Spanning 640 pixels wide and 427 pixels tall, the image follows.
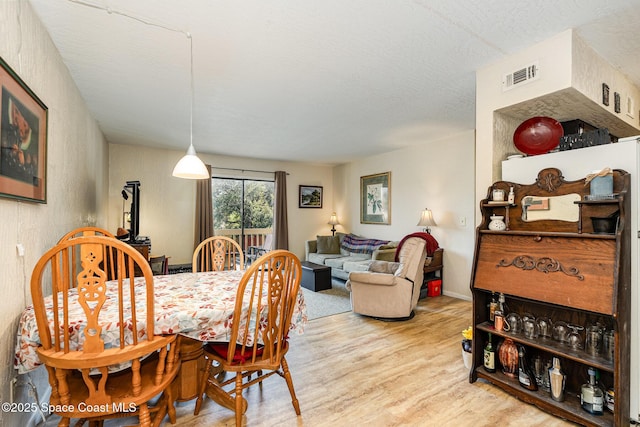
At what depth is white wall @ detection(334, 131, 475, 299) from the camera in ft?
14.5

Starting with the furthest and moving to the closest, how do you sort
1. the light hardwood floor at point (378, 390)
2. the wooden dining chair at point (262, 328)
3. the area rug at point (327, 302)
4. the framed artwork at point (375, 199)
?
1. the framed artwork at point (375, 199)
2. the area rug at point (327, 302)
3. the light hardwood floor at point (378, 390)
4. the wooden dining chair at point (262, 328)

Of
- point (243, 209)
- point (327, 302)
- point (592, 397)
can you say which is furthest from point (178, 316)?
point (243, 209)

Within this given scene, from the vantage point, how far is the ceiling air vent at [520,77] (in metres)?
2.15

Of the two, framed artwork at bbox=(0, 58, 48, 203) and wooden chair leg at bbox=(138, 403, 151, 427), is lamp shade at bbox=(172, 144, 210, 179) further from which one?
wooden chair leg at bbox=(138, 403, 151, 427)

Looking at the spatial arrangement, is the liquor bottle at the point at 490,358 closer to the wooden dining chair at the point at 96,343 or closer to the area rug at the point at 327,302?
the area rug at the point at 327,302

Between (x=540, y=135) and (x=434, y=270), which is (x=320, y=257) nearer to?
(x=434, y=270)

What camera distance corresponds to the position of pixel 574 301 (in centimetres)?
175

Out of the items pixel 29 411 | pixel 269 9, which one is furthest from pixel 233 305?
pixel 269 9

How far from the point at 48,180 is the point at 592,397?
3623 mm

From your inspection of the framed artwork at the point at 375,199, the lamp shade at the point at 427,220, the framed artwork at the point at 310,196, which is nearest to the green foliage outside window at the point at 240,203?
the framed artwork at the point at 310,196

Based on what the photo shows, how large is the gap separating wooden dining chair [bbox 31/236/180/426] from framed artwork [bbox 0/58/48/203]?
55 cm

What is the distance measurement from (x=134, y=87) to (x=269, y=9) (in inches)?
70.5

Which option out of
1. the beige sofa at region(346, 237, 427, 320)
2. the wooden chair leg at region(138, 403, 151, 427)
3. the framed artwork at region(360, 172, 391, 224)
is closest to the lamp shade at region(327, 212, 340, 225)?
the framed artwork at region(360, 172, 391, 224)

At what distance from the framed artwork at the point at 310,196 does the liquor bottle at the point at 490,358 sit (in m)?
5.01
